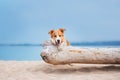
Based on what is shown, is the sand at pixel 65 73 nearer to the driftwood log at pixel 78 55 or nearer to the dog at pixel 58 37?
the driftwood log at pixel 78 55

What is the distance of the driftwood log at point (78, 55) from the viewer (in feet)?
17.0

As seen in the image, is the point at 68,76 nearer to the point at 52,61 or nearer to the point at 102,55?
the point at 52,61

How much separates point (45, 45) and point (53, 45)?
19cm

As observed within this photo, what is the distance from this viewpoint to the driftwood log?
518cm

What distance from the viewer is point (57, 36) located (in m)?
5.38

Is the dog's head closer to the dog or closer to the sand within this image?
the dog

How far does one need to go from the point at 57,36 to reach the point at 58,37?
0.11 feet

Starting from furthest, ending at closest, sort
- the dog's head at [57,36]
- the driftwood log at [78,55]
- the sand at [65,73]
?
1. the dog's head at [57,36]
2. the driftwood log at [78,55]
3. the sand at [65,73]

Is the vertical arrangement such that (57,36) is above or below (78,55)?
above

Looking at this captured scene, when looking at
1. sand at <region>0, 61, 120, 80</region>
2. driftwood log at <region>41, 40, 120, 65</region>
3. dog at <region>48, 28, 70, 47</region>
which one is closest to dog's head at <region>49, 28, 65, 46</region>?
dog at <region>48, 28, 70, 47</region>

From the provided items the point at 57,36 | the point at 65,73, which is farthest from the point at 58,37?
the point at 65,73

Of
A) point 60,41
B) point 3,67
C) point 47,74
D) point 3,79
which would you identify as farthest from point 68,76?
point 3,67

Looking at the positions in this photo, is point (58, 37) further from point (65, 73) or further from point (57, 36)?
point (65, 73)

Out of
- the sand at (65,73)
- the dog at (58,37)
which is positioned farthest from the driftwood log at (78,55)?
the sand at (65,73)
